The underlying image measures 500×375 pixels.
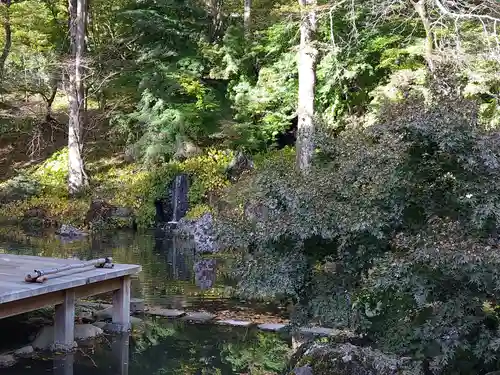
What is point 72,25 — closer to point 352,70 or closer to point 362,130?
point 352,70

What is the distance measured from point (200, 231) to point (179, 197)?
2577 mm

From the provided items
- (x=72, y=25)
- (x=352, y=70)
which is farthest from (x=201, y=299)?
(x=72, y=25)

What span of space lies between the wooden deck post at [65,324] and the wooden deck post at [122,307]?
2.96 feet

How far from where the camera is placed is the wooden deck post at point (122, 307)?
7.60m

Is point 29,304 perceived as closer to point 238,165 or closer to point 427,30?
point 427,30

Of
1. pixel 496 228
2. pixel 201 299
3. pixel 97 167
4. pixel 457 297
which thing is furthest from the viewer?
pixel 97 167

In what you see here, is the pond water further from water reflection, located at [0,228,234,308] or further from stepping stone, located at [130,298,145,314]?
stepping stone, located at [130,298,145,314]

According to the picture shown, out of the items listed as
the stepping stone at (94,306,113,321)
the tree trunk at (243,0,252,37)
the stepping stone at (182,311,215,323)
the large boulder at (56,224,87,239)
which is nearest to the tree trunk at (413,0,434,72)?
the tree trunk at (243,0,252,37)

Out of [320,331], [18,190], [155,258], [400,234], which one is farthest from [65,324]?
[18,190]

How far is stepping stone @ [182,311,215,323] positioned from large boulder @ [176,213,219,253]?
5939mm

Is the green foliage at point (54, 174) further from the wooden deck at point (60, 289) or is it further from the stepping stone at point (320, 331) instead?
the stepping stone at point (320, 331)

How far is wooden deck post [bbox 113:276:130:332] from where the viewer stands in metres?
7.60

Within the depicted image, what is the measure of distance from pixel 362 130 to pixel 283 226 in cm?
125

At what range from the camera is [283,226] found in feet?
17.0
